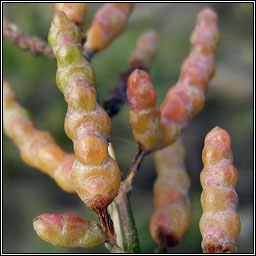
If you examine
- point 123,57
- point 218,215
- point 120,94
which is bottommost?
point 218,215

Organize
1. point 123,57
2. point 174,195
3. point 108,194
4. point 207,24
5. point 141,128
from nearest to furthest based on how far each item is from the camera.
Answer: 1. point 108,194
2. point 141,128
3. point 174,195
4. point 207,24
5. point 123,57

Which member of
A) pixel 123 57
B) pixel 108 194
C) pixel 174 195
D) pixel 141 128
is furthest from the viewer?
pixel 123 57

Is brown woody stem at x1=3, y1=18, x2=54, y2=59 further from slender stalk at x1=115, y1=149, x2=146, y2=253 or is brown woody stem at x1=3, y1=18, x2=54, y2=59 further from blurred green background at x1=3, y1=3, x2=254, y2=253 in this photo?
blurred green background at x1=3, y1=3, x2=254, y2=253

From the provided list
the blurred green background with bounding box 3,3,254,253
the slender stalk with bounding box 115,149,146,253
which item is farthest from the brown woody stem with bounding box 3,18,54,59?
the blurred green background with bounding box 3,3,254,253

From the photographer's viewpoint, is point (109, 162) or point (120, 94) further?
point (120, 94)

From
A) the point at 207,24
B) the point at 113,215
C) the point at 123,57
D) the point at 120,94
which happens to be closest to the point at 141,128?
the point at 113,215

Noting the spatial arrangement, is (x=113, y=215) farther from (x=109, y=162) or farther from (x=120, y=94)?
(x=120, y=94)
